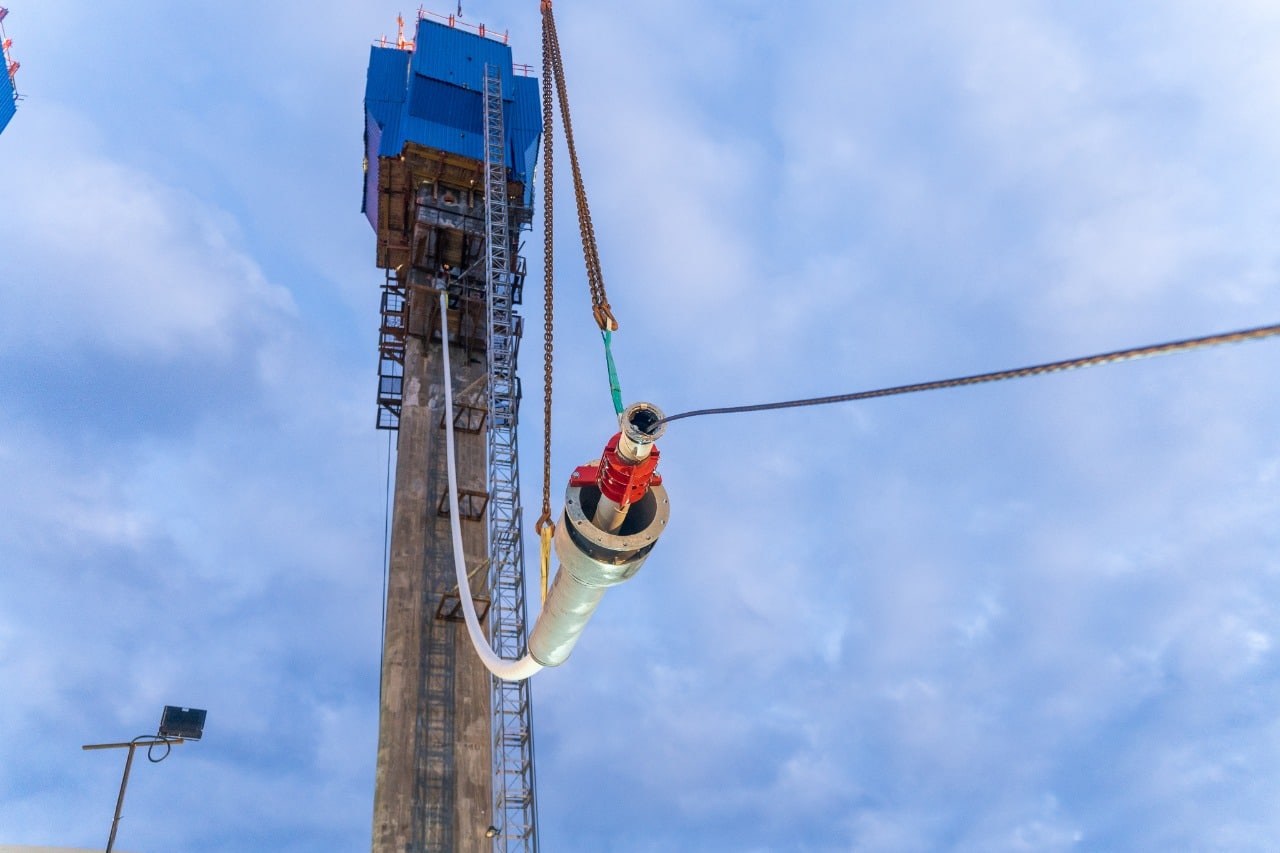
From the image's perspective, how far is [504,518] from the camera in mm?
31391

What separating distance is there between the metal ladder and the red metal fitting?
866 inches

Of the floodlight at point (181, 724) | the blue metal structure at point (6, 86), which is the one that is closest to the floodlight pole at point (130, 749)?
the floodlight at point (181, 724)

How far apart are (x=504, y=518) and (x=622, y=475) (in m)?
24.3

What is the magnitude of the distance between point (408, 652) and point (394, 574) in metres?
2.55

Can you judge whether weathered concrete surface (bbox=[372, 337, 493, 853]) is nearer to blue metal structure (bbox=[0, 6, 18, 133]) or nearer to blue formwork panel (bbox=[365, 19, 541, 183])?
blue formwork panel (bbox=[365, 19, 541, 183])

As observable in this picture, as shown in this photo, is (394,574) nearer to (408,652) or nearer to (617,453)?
(408,652)

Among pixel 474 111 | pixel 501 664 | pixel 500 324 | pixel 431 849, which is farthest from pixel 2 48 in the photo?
pixel 501 664

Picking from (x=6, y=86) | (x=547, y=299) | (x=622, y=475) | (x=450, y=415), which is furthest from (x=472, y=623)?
(x=6, y=86)

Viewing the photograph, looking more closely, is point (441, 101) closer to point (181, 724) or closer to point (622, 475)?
point (181, 724)

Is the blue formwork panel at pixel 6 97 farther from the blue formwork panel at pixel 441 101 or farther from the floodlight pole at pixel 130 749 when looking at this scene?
the floodlight pole at pixel 130 749

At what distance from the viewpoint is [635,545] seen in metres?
8.09

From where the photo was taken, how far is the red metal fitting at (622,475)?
25.0 ft

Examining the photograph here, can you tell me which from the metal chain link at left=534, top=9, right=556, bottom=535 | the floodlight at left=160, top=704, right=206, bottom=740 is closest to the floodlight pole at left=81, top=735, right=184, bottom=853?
the floodlight at left=160, top=704, right=206, bottom=740

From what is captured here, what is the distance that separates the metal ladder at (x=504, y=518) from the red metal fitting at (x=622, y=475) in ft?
72.1
